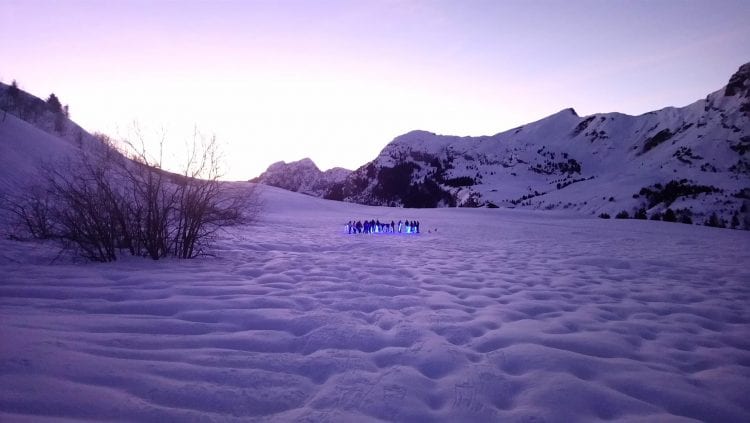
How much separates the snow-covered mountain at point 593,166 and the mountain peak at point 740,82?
201 millimetres

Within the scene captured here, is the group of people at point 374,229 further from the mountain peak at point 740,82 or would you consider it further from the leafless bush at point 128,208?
the mountain peak at point 740,82

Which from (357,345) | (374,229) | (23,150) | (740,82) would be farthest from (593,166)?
(357,345)

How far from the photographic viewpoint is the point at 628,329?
4801mm

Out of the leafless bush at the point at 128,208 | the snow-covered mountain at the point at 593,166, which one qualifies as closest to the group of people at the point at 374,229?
the leafless bush at the point at 128,208

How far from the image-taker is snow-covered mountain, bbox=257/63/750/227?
36.5 m

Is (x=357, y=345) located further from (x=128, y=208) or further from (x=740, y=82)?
(x=740, y=82)

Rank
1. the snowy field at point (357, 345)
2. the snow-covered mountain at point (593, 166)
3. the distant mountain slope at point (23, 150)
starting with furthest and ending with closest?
the snow-covered mountain at point (593, 166), the distant mountain slope at point (23, 150), the snowy field at point (357, 345)

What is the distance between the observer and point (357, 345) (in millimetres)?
4090

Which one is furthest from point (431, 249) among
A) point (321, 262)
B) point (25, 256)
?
point (25, 256)

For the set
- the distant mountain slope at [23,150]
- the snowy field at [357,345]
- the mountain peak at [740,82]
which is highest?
the mountain peak at [740,82]

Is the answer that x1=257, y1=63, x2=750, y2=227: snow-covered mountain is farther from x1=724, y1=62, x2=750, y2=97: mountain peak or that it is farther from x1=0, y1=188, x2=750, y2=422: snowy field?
x1=0, y1=188, x2=750, y2=422: snowy field

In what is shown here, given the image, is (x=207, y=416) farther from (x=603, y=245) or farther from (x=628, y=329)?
(x=603, y=245)

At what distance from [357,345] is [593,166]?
369 feet

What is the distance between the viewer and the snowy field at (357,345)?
2.82 meters
